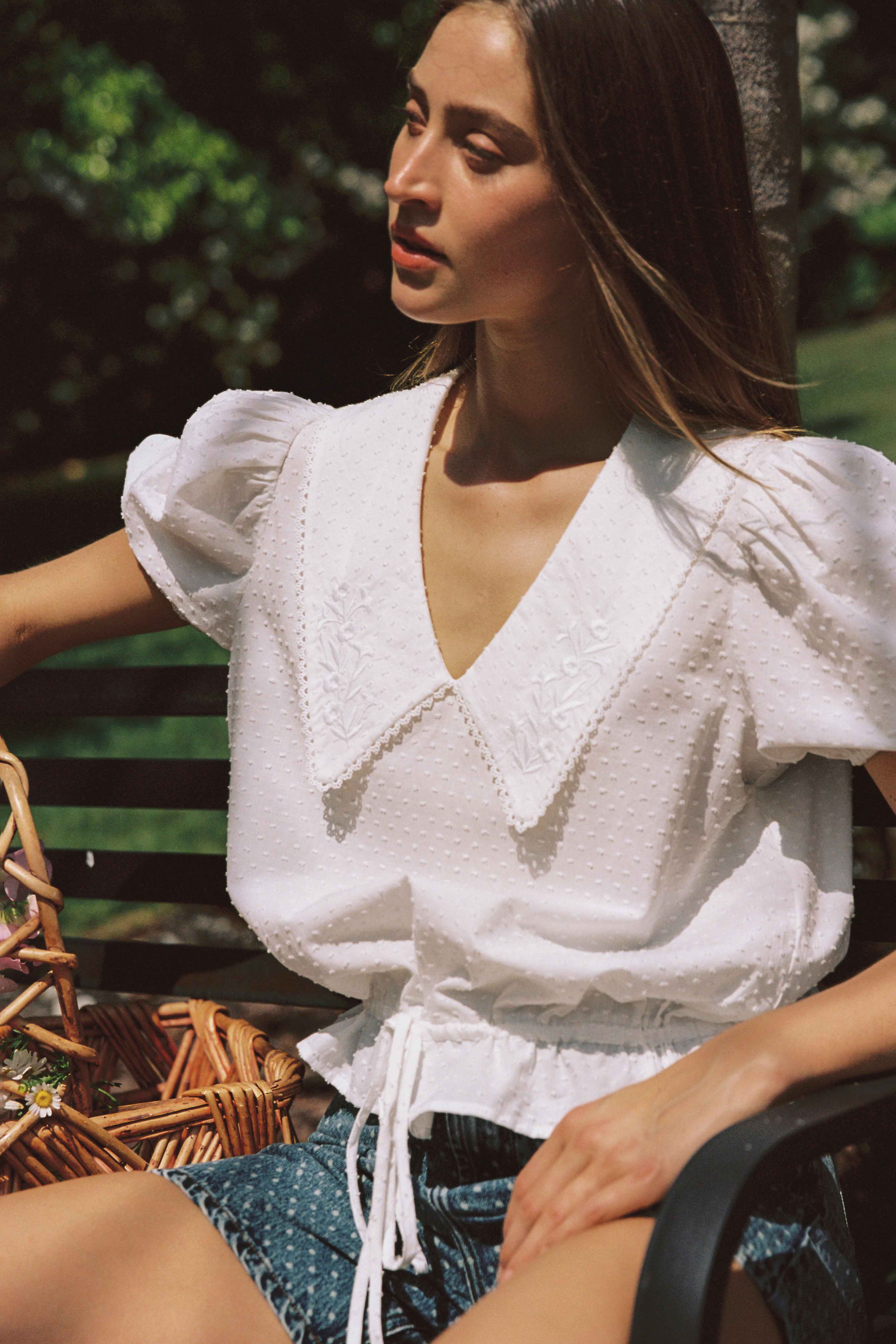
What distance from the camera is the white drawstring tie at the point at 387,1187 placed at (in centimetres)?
141

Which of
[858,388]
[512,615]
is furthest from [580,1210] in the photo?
[858,388]

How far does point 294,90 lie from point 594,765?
20.3 ft

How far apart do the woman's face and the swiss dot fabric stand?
10.0 inches

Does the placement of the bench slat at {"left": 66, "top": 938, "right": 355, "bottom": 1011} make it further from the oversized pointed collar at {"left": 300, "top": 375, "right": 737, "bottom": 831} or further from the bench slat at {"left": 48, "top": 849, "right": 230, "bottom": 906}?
the oversized pointed collar at {"left": 300, "top": 375, "right": 737, "bottom": 831}

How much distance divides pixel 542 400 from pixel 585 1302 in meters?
1.02

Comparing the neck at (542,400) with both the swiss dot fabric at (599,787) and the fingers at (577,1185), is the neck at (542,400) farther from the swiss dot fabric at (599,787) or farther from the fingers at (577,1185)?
the fingers at (577,1185)

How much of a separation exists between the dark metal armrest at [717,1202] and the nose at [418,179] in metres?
1.00

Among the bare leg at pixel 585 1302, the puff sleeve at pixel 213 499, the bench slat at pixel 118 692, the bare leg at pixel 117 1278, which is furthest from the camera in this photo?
the bench slat at pixel 118 692

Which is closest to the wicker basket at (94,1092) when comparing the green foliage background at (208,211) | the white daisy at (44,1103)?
the white daisy at (44,1103)

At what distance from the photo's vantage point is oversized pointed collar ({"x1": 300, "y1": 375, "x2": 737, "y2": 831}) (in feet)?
4.95

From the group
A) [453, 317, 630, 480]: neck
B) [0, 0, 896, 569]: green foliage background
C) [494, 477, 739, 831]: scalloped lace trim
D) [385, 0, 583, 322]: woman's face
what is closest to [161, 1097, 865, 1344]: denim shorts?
[494, 477, 739, 831]: scalloped lace trim

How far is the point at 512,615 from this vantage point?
1574mm

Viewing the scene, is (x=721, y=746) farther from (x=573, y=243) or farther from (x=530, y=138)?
(x=530, y=138)

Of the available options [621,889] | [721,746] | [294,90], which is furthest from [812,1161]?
[294,90]
